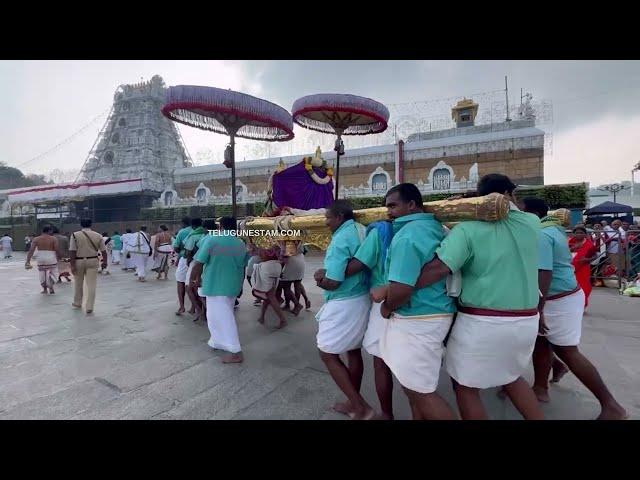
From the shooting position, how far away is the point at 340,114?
18.9 feet

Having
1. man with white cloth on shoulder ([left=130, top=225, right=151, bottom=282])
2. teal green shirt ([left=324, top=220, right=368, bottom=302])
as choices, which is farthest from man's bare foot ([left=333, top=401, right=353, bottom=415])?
man with white cloth on shoulder ([left=130, top=225, right=151, bottom=282])

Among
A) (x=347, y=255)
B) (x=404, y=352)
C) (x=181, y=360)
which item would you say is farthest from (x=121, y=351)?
(x=404, y=352)

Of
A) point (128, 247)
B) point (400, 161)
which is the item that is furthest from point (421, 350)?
point (400, 161)

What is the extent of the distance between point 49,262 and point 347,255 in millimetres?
8063

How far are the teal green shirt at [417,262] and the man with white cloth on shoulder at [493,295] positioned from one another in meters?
0.06

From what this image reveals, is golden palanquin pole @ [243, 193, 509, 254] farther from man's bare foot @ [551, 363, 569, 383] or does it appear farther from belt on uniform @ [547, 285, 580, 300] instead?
man's bare foot @ [551, 363, 569, 383]

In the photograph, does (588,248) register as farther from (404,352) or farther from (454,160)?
(454,160)

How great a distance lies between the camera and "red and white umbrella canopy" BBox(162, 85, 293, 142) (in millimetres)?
4336

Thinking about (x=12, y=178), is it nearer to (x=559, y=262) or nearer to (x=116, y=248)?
(x=116, y=248)

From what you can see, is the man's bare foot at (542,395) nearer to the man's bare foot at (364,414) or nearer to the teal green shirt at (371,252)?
the man's bare foot at (364,414)

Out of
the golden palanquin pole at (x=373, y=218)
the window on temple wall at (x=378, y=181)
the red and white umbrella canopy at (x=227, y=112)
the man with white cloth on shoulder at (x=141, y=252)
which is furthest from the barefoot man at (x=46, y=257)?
the window on temple wall at (x=378, y=181)

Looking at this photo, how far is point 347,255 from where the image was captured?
7.32 ft

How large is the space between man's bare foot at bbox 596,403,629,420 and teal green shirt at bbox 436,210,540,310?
3.93 ft

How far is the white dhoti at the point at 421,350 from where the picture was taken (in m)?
1.75
